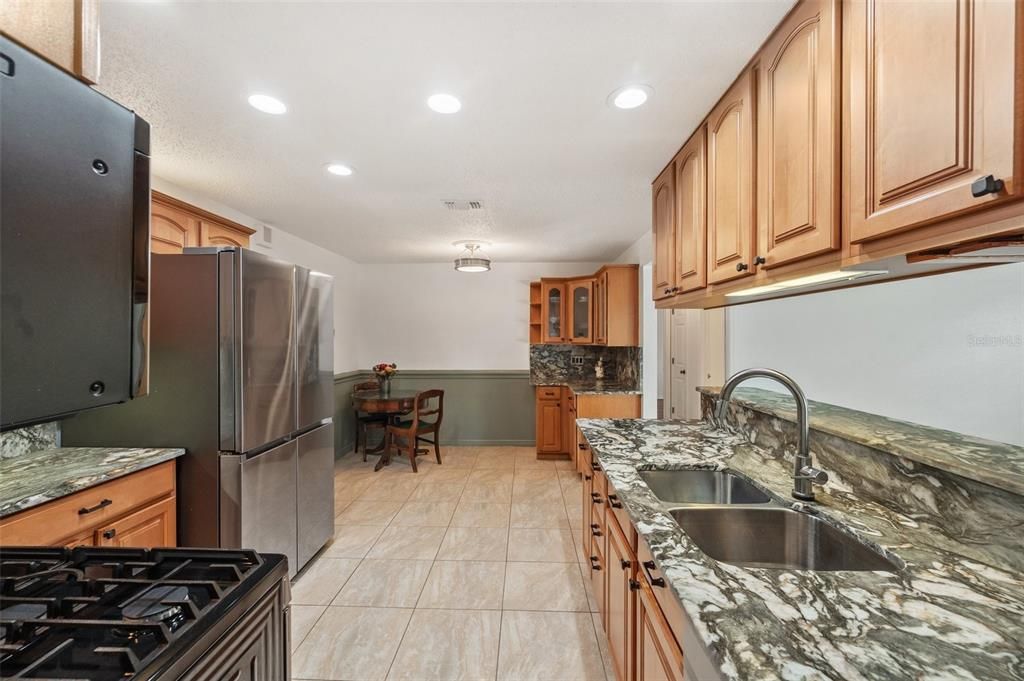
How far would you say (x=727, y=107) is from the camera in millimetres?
1584

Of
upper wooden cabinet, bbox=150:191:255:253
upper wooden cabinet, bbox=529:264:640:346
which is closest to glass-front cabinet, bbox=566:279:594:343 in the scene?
upper wooden cabinet, bbox=529:264:640:346

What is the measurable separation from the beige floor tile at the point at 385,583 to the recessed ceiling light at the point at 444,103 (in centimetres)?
246

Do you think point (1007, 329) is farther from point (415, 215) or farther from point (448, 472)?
point (448, 472)

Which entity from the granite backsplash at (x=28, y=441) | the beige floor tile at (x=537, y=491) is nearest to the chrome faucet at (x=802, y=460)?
the beige floor tile at (x=537, y=491)

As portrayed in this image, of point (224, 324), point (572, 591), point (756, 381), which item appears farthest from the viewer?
point (756, 381)

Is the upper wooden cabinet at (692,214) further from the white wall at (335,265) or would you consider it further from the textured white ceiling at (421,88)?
the white wall at (335,265)

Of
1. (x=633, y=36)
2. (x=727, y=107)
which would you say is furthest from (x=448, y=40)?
(x=727, y=107)

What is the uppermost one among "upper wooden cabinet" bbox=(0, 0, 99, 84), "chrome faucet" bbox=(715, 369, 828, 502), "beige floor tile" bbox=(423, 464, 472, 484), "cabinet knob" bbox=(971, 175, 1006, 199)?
"upper wooden cabinet" bbox=(0, 0, 99, 84)

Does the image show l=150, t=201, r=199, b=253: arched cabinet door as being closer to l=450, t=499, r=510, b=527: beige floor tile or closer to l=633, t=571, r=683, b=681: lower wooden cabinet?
l=450, t=499, r=510, b=527: beige floor tile

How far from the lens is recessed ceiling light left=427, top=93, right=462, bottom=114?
5.42 feet

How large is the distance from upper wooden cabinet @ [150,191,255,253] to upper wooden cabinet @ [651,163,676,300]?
8.85 ft

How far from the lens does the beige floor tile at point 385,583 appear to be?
2184 mm

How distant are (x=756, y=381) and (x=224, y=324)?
2.98m

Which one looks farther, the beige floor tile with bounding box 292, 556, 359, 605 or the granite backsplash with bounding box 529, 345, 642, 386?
the granite backsplash with bounding box 529, 345, 642, 386
